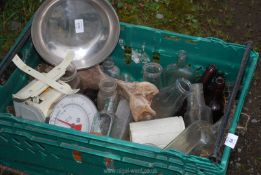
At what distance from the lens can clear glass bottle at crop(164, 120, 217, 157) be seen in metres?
1.74

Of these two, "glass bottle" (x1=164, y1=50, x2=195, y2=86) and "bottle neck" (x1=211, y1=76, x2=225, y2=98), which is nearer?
"bottle neck" (x1=211, y1=76, x2=225, y2=98)

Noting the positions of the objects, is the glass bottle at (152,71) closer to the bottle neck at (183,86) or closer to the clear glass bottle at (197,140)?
the bottle neck at (183,86)

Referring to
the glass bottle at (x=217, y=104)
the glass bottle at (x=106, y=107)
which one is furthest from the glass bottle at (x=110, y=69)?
the glass bottle at (x=217, y=104)

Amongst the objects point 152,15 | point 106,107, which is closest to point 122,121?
point 106,107

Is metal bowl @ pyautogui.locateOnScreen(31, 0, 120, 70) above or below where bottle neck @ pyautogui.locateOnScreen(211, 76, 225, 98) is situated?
above

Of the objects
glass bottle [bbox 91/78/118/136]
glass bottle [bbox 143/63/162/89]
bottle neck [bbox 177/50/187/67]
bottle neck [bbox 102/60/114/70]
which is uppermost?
bottle neck [bbox 177/50/187/67]

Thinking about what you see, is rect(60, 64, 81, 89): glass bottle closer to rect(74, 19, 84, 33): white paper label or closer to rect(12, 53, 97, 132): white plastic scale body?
rect(12, 53, 97, 132): white plastic scale body

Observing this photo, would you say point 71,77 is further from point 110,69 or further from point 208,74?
point 208,74

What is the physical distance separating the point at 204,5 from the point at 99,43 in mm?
1232

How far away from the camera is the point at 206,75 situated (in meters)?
1.98

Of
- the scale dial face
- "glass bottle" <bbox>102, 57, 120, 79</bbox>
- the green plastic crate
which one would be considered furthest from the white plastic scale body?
"glass bottle" <bbox>102, 57, 120, 79</bbox>

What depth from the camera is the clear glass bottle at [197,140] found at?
5.71 feet

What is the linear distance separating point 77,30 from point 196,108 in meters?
0.73

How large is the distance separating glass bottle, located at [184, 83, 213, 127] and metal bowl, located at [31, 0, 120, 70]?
1.54 feet
